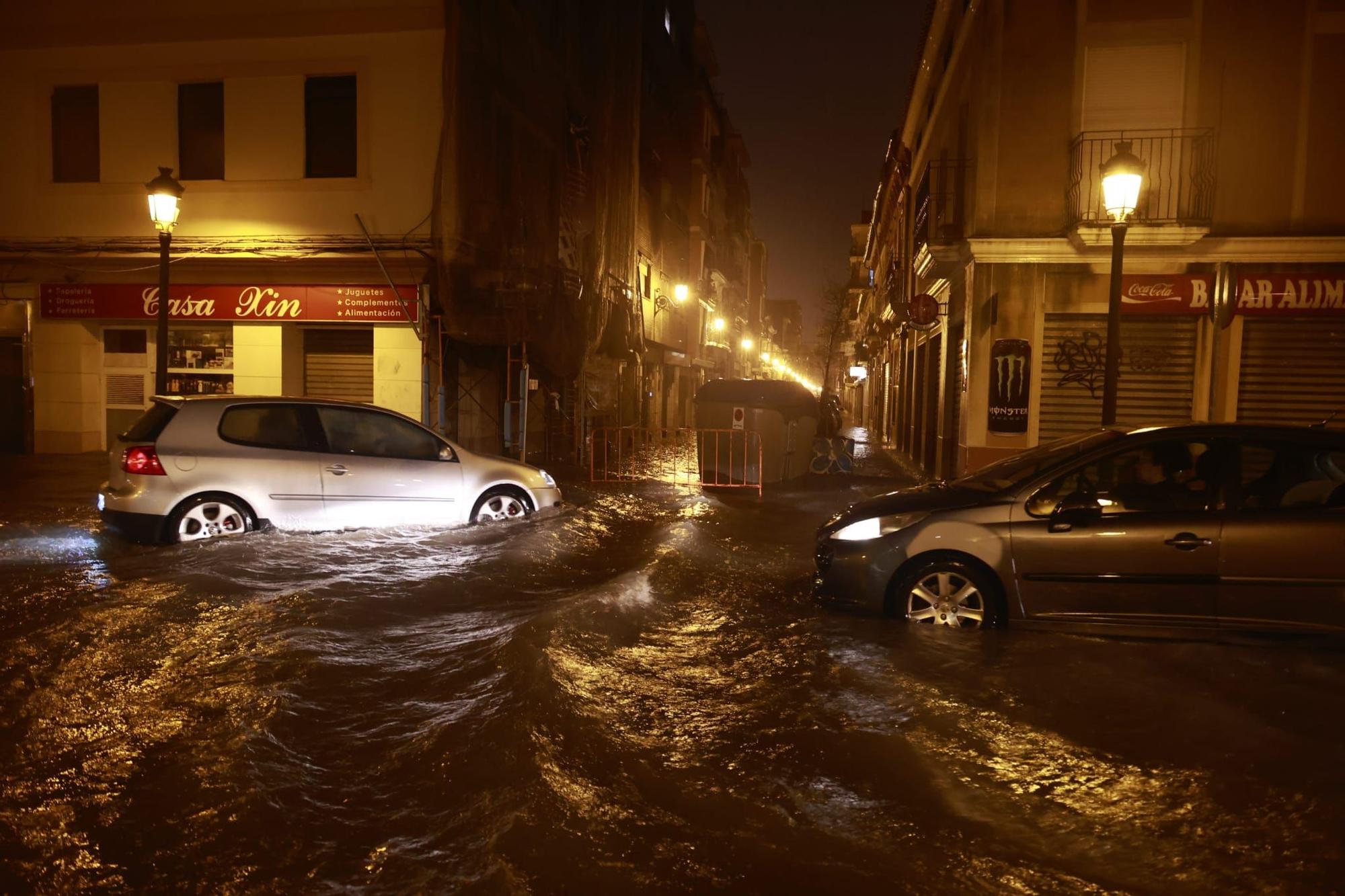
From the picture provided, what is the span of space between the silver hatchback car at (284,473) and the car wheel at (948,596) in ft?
15.6

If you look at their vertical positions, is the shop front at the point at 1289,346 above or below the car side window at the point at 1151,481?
above

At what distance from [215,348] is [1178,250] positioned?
1626 cm

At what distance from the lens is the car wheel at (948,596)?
561 cm

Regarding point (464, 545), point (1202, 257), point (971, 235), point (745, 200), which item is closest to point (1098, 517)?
point (464, 545)

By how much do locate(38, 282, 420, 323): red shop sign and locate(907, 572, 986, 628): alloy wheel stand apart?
445 inches

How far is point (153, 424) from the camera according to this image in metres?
7.96

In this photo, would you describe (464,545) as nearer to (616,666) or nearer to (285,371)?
(616,666)

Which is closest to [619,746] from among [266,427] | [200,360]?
[266,427]

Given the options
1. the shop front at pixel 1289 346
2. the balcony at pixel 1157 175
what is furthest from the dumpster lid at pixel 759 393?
the shop front at pixel 1289 346

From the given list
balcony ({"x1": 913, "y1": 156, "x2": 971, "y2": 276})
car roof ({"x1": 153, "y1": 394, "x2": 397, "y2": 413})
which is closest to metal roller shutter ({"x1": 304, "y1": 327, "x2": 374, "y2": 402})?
car roof ({"x1": 153, "y1": 394, "x2": 397, "y2": 413})

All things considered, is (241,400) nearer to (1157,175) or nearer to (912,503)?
(912,503)

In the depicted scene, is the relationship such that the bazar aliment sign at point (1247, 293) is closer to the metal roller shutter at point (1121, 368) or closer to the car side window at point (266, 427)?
the metal roller shutter at point (1121, 368)

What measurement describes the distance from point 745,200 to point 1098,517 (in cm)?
5235

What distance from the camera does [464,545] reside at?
26.5 ft
